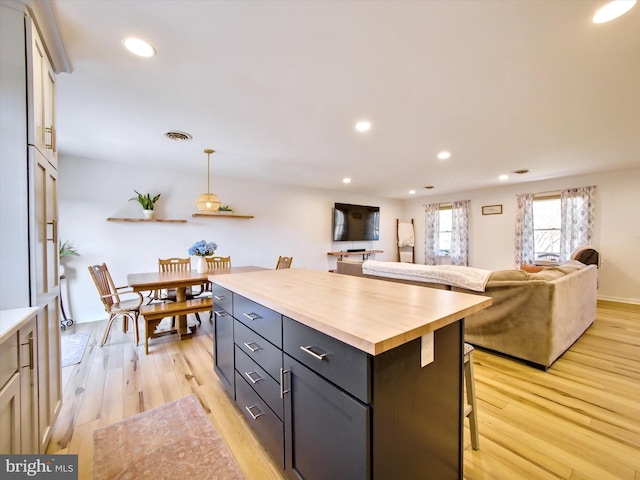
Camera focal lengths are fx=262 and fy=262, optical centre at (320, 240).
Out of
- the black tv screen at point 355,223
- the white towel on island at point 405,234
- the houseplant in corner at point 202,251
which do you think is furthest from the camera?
the white towel on island at point 405,234

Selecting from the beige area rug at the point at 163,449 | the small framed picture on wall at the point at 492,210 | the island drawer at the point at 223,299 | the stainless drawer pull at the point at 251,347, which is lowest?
the beige area rug at the point at 163,449

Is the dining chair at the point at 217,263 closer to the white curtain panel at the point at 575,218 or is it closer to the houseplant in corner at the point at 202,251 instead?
the houseplant in corner at the point at 202,251

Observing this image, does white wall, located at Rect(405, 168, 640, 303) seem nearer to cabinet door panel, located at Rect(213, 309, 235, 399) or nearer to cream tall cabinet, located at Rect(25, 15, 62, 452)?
cabinet door panel, located at Rect(213, 309, 235, 399)

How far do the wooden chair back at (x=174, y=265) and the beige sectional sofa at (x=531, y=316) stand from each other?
3583 mm

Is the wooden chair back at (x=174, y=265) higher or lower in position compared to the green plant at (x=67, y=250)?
lower

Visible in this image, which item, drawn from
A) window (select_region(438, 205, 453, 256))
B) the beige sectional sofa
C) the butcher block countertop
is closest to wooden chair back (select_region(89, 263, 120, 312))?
the butcher block countertop

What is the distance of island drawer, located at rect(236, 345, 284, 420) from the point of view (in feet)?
4.27

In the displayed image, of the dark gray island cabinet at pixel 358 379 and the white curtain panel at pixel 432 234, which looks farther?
the white curtain panel at pixel 432 234

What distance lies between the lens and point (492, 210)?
20.3 feet

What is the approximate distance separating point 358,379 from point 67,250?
4590 millimetres

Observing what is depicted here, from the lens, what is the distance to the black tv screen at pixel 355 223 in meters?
6.45

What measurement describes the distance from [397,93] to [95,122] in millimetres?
2894

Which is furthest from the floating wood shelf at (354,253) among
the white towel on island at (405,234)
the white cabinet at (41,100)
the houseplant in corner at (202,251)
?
the white cabinet at (41,100)

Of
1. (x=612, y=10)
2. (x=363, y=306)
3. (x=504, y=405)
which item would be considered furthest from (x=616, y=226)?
(x=363, y=306)
